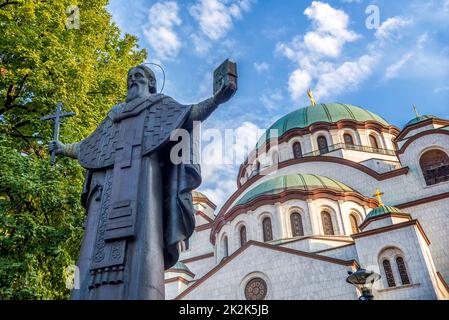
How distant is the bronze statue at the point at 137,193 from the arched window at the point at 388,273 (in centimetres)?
1434

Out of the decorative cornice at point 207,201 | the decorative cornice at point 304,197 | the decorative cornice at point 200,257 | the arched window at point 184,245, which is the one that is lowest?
the arched window at point 184,245

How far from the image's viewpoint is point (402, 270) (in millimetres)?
15773

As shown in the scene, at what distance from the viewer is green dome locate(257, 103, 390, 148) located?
2927 cm

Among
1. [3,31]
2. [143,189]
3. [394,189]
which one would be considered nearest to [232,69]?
[143,189]

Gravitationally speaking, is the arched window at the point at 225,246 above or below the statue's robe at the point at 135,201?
above

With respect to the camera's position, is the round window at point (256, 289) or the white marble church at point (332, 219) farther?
the round window at point (256, 289)

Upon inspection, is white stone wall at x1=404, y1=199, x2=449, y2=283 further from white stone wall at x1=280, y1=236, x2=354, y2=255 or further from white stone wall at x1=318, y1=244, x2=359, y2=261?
white stone wall at x1=318, y1=244, x2=359, y2=261

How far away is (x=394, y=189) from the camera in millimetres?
22266

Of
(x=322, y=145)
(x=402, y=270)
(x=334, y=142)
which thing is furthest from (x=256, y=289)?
(x=334, y=142)

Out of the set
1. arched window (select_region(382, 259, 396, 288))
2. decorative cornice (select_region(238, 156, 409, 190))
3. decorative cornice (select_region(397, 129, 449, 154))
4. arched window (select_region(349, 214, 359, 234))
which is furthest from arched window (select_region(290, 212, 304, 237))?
decorative cornice (select_region(397, 129, 449, 154))

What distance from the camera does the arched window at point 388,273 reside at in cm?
1565

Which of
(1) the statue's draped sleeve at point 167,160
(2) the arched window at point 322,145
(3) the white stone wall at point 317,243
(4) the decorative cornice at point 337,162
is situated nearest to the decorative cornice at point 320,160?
(4) the decorative cornice at point 337,162

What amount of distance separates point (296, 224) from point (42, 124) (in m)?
14.9

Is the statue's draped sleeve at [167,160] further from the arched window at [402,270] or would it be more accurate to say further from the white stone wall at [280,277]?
the arched window at [402,270]
